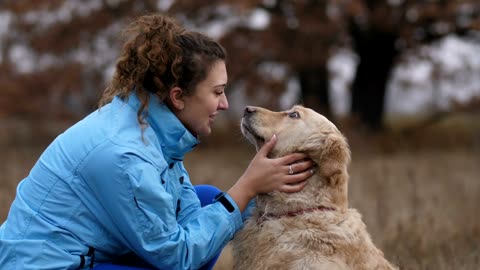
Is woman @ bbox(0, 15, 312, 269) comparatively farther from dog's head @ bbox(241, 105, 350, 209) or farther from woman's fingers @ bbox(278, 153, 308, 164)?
dog's head @ bbox(241, 105, 350, 209)

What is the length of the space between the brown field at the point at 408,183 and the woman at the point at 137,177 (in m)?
1.49

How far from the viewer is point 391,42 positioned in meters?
14.1

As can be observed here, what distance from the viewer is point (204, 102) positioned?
2.95 metres

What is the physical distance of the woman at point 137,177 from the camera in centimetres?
257

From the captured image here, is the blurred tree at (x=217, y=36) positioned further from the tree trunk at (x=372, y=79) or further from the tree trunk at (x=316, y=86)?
the tree trunk at (x=372, y=79)

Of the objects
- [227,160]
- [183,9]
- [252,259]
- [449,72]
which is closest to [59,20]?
[183,9]

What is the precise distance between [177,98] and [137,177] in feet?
1.66

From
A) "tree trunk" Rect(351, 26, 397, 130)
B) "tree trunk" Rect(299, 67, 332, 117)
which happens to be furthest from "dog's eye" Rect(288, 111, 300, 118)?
"tree trunk" Rect(351, 26, 397, 130)

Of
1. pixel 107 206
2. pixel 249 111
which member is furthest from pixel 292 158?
pixel 107 206

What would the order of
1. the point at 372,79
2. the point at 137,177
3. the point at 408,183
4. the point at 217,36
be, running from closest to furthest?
the point at 137,177
the point at 408,183
the point at 217,36
the point at 372,79

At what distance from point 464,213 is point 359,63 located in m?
8.64

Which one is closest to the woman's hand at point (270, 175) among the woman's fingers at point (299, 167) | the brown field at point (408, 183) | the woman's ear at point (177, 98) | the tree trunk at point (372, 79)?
the woman's fingers at point (299, 167)

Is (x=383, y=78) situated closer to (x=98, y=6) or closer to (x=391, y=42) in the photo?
(x=391, y=42)

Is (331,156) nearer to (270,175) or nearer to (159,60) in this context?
(270,175)
